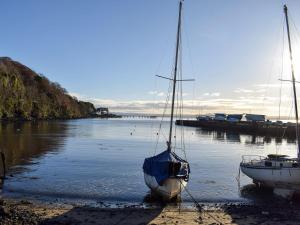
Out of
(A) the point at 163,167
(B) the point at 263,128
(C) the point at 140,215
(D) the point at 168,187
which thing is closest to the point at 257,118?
(B) the point at 263,128

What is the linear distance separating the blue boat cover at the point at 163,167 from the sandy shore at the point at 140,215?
2.00 m

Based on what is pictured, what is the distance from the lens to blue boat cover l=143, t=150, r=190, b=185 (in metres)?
26.9

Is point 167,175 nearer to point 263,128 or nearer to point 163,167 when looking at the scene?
point 163,167

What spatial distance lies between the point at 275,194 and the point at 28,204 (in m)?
17.7

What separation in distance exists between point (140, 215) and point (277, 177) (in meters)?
12.9

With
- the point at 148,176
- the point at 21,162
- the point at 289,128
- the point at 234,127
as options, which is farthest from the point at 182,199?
the point at 234,127

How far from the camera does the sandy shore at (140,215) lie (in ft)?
69.3

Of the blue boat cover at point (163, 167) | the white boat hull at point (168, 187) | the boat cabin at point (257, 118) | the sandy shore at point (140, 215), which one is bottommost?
the sandy shore at point (140, 215)

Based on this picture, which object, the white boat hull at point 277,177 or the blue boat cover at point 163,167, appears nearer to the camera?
the blue boat cover at point 163,167

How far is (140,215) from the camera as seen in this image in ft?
76.4

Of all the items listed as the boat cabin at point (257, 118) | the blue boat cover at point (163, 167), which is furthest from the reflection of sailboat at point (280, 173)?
the boat cabin at point (257, 118)

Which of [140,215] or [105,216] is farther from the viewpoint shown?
[140,215]

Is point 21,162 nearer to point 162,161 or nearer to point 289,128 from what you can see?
point 162,161

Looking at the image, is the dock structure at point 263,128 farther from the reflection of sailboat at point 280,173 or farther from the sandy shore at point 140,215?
the sandy shore at point 140,215
